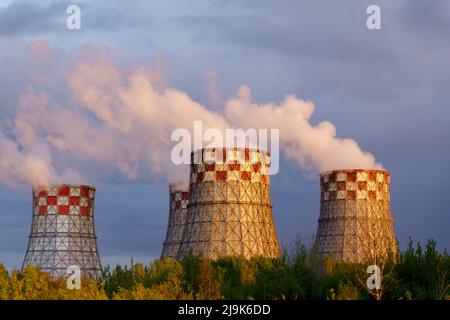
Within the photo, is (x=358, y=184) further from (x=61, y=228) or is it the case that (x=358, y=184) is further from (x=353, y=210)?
(x=61, y=228)

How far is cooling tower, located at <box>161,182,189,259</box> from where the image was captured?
254 ft

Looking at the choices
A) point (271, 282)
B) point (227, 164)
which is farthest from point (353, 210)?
point (271, 282)

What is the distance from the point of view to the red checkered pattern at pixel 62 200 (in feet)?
227

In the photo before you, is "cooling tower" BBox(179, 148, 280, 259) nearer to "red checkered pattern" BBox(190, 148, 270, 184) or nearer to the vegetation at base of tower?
"red checkered pattern" BBox(190, 148, 270, 184)

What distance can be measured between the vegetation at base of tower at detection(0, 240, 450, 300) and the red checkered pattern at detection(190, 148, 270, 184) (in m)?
18.1

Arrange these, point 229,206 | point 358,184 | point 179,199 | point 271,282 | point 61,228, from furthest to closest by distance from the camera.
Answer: point 179,199
point 358,184
point 61,228
point 229,206
point 271,282

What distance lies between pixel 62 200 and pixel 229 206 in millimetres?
18689

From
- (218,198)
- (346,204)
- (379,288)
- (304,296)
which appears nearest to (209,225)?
(218,198)

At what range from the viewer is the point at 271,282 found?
33.0 meters

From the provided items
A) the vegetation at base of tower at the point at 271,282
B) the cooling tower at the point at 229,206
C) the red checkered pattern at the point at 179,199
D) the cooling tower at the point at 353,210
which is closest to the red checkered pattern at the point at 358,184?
the cooling tower at the point at 353,210

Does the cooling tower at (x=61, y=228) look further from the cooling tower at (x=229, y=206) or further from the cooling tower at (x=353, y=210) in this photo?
the cooling tower at (x=353, y=210)

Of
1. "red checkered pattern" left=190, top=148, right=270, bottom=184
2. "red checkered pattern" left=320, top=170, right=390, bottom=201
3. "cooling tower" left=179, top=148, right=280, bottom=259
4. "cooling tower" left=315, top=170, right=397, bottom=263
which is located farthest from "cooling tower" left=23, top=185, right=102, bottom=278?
"red checkered pattern" left=320, top=170, right=390, bottom=201

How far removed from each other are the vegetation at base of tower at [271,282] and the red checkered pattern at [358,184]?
3150 centimetres
